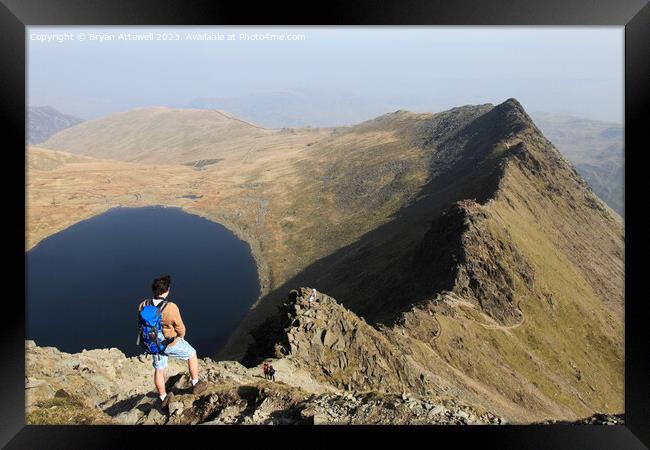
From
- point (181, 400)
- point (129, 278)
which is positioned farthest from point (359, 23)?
point (129, 278)

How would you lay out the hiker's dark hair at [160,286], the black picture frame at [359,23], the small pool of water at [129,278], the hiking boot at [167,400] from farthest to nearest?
the small pool of water at [129,278] → the black picture frame at [359,23] → the hiking boot at [167,400] → the hiker's dark hair at [160,286]

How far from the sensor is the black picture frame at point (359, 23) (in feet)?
32.1

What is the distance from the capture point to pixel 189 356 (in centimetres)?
876

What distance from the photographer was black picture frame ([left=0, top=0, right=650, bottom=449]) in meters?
9.78

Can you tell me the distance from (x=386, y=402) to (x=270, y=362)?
8185mm

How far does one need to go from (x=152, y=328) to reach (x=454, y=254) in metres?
28.8

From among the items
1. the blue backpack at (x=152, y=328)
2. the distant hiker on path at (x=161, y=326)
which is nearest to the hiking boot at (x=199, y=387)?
the distant hiker on path at (x=161, y=326)

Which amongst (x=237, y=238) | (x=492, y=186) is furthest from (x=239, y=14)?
(x=237, y=238)

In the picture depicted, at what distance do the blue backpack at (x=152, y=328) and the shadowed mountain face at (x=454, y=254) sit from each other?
1175 cm

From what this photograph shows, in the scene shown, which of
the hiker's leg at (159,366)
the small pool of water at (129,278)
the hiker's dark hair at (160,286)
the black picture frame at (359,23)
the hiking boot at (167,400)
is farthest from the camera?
the small pool of water at (129,278)

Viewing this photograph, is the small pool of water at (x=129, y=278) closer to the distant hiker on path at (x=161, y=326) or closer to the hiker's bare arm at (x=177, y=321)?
the distant hiker on path at (x=161, y=326)

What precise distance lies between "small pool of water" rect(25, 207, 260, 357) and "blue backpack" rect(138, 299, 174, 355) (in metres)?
43.0

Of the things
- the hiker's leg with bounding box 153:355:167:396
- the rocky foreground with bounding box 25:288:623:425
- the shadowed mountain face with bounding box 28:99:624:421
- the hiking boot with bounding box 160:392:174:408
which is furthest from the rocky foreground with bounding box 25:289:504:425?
the shadowed mountain face with bounding box 28:99:624:421

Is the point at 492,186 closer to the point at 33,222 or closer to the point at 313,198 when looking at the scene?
the point at 313,198
